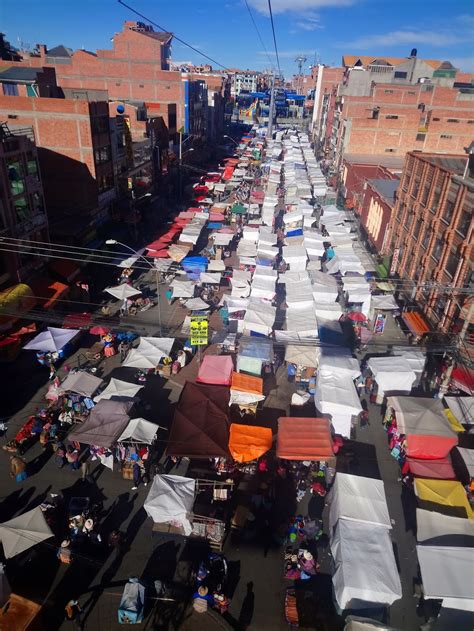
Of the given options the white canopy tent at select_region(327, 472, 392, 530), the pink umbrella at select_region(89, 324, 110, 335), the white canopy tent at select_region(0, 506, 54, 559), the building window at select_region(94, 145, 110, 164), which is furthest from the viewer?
the building window at select_region(94, 145, 110, 164)

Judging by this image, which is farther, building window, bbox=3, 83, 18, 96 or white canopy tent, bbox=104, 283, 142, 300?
building window, bbox=3, 83, 18, 96

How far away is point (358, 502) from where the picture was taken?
15.1 meters

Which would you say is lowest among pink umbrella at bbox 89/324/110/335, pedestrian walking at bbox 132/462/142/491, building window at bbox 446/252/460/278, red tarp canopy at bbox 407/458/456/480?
pedestrian walking at bbox 132/462/142/491

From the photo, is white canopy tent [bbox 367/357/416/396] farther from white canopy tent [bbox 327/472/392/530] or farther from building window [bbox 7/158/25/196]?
building window [bbox 7/158/25/196]

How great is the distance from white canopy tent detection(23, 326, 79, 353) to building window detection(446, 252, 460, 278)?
76.4ft

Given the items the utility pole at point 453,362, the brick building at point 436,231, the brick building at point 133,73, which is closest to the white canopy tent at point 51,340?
the utility pole at point 453,362

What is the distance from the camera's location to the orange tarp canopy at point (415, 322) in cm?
2667

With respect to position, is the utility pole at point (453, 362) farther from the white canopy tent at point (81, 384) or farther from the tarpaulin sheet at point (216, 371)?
the white canopy tent at point (81, 384)

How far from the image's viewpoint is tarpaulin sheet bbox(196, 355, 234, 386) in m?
21.7

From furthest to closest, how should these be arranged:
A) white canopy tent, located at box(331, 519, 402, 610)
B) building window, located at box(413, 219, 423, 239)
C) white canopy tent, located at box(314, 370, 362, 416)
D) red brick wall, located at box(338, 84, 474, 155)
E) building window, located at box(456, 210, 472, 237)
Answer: red brick wall, located at box(338, 84, 474, 155) < building window, located at box(413, 219, 423, 239) < building window, located at box(456, 210, 472, 237) < white canopy tent, located at box(314, 370, 362, 416) < white canopy tent, located at box(331, 519, 402, 610)

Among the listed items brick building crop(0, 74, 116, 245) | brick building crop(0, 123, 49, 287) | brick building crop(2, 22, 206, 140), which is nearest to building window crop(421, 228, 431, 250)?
brick building crop(0, 74, 116, 245)

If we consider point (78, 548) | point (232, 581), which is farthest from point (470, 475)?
point (78, 548)

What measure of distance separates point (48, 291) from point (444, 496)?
84.1ft

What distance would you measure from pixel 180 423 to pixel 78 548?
5947 millimetres
